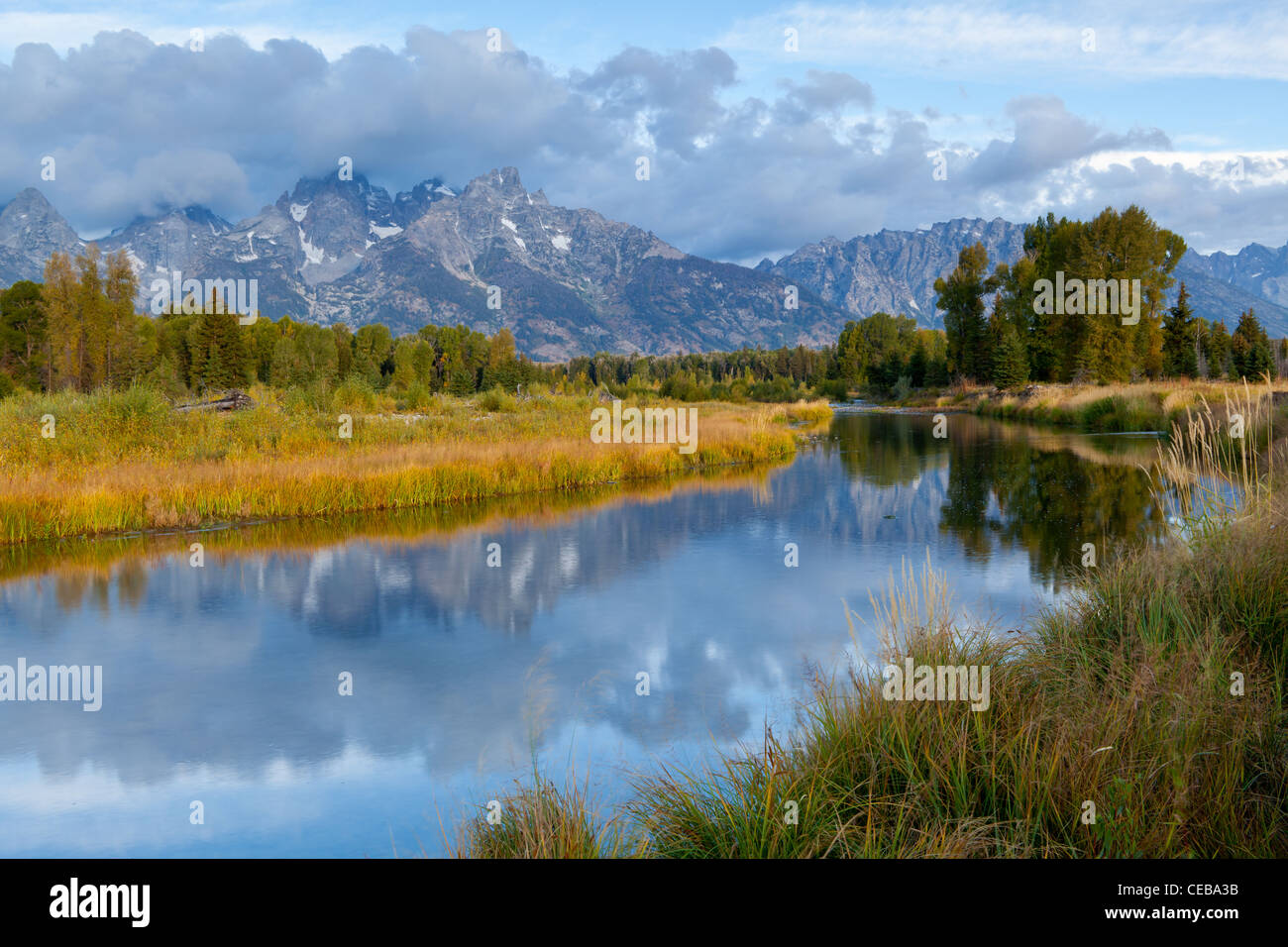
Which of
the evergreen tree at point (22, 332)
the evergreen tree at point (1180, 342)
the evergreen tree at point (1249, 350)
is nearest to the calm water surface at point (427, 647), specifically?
the evergreen tree at point (1249, 350)

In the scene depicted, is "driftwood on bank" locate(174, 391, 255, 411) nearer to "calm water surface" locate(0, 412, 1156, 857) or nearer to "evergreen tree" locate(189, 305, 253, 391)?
"calm water surface" locate(0, 412, 1156, 857)

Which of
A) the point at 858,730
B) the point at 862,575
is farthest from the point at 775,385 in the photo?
the point at 858,730

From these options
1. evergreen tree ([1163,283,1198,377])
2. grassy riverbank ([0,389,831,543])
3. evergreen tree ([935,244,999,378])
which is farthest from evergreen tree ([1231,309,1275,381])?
grassy riverbank ([0,389,831,543])

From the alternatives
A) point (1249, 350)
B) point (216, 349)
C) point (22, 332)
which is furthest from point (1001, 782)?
point (22, 332)

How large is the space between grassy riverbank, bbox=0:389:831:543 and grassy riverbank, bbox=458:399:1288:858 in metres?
12.5

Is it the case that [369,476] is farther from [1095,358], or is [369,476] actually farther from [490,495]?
[1095,358]

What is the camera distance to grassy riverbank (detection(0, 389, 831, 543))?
14.0 metres

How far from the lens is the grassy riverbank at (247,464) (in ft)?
45.9

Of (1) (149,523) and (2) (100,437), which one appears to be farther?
(2) (100,437)

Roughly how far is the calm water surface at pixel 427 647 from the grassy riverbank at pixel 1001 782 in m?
0.68

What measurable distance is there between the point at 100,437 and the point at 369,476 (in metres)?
5.81

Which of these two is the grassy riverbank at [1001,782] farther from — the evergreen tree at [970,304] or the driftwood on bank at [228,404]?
the evergreen tree at [970,304]

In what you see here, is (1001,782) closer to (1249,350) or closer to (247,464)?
(247,464)

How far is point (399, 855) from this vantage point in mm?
4621
